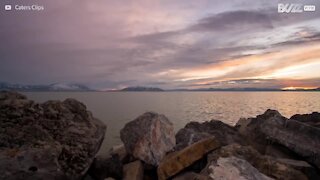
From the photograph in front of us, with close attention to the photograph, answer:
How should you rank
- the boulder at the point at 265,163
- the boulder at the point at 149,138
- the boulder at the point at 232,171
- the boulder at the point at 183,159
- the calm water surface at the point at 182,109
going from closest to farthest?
the boulder at the point at 232,171, the boulder at the point at 265,163, the boulder at the point at 183,159, the boulder at the point at 149,138, the calm water surface at the point at 182,109

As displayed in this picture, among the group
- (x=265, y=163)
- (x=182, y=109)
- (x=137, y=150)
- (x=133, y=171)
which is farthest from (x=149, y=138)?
(x=182, y=109)

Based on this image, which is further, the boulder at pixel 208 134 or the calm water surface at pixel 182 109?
the calm water surface at pixel 182 109

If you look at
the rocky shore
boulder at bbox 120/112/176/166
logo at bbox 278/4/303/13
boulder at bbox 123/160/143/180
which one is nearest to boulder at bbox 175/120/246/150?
the rocky shore

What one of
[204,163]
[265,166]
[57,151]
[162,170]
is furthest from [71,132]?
[265,166]

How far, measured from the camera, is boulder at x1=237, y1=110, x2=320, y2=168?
4.72 m

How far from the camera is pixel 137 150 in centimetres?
512

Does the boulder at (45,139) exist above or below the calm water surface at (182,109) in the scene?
above

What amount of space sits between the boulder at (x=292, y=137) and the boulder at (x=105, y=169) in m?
2.42

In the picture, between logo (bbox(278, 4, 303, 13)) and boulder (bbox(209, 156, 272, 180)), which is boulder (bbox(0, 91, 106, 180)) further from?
logo (bbox(278, 4, 303, 13))

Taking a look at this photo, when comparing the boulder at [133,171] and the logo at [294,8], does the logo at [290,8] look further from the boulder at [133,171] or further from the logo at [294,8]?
the boulder at [133,171]

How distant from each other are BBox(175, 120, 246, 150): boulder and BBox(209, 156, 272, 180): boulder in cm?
151

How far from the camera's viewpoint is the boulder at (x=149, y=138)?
5062 millimetres

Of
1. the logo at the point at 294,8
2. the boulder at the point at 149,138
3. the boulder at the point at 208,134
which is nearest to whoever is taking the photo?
the boulder at the point at 149,138

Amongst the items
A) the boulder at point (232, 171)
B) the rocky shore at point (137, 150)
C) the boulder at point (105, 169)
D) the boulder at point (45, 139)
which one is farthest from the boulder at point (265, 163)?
the boulder at point (45, 139)
